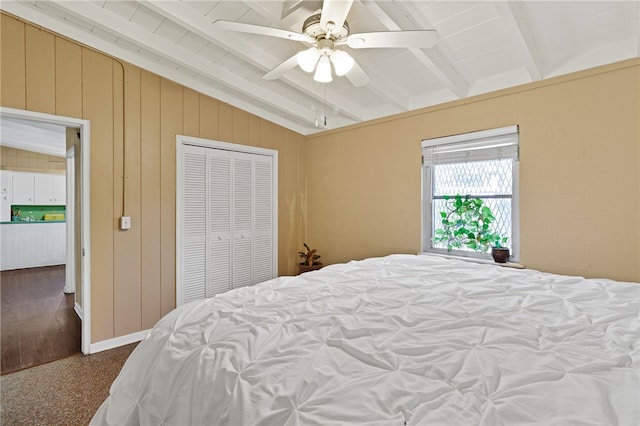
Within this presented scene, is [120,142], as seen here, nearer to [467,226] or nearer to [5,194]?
[467,226]

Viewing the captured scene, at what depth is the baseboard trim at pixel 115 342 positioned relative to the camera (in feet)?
8.72

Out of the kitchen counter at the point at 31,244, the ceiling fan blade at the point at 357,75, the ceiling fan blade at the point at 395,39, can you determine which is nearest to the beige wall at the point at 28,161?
the kitchen counter at the point at 31,244

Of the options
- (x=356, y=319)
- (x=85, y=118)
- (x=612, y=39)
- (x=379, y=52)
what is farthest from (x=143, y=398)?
(x=612, y=39)

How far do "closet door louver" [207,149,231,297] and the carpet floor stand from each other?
3.76ft

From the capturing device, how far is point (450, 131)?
303cm

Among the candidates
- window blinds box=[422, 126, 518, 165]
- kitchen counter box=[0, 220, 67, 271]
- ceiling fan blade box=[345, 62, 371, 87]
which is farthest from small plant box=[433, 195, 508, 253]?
kitchen counter box=[0, 220, 67, 271]

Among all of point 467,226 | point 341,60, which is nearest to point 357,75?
point 341,60

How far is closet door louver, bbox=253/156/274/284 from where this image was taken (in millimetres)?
3898

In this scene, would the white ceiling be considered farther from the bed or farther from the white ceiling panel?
the bed

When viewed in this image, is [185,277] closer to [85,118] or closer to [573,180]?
[85,118]

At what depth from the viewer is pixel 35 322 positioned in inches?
132

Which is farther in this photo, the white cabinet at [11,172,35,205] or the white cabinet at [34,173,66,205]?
the white cabinet at [34,173,66,205]

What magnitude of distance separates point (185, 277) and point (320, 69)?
8.35ft

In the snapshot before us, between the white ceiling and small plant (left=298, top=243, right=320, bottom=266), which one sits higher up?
the white ceiling
